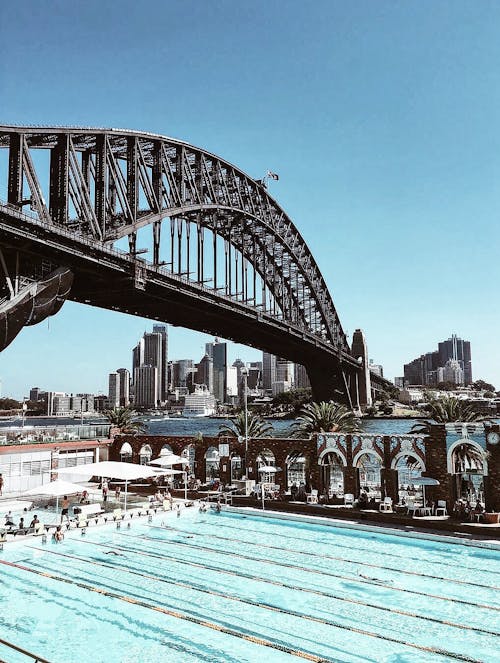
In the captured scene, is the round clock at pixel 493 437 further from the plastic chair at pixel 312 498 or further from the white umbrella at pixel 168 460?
the white umbrella at pixel 168 460

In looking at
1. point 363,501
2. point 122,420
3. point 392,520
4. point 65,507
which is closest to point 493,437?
point 392,520

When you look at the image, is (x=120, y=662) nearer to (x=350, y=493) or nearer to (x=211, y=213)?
(x=350, y=493)

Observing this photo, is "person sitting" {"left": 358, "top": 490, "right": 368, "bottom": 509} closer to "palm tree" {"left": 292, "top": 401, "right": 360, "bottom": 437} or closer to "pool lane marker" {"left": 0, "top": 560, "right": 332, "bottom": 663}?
"palm tree" {"left": 292, "top": 401, "right": 360, "bottom": 437}

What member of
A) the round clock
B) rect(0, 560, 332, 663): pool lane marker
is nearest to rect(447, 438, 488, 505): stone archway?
the round clock

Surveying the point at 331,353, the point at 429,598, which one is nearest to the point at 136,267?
the point at 429,598

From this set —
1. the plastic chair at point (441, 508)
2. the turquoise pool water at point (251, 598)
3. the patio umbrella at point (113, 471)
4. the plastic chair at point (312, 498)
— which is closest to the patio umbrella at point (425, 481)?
the plastic chair at point (441, 508)

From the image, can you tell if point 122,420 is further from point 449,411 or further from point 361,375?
point 361,375
